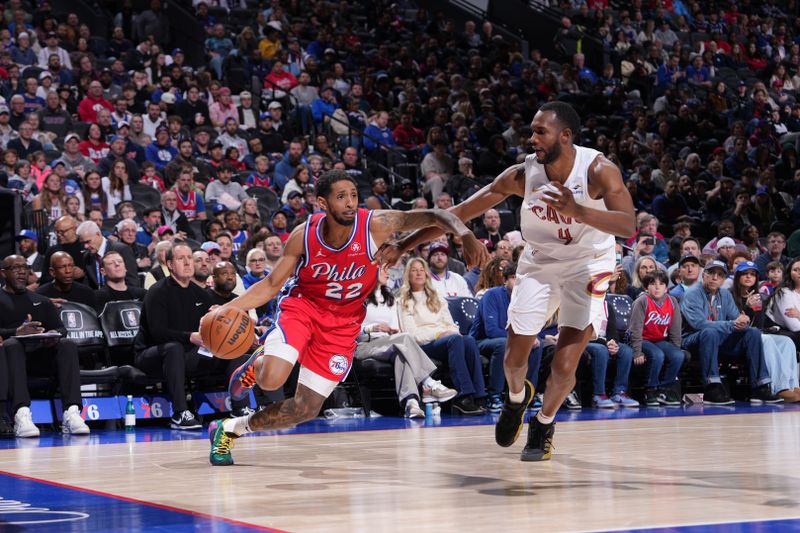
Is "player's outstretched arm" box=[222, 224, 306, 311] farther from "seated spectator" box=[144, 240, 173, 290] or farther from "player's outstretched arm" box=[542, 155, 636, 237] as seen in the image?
"seated spectator" box=[144, 240, 173, 290]

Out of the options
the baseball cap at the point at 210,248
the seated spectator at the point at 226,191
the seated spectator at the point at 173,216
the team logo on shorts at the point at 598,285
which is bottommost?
the team logo on shorts at the point at 598,285

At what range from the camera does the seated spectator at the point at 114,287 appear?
381 inches

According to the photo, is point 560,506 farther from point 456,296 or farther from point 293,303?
point 456,296

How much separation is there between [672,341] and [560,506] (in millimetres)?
6655

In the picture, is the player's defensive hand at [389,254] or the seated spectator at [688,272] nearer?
the player's defensive hand at [389,254]

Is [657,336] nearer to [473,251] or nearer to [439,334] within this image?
[439,334]

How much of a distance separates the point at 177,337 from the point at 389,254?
12.5ft

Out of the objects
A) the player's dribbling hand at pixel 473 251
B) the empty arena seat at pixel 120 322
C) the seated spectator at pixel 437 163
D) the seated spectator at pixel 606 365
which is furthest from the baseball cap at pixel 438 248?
the player's dribbling hand at pixel 473 251

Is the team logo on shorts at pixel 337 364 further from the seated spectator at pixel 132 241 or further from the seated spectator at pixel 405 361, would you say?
the seated spectator at pixel 132 241

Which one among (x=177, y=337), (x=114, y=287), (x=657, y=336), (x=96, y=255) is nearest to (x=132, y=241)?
(x=96, y=255)

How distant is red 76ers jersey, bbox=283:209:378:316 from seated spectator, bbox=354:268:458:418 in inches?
139

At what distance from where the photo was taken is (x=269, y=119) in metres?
15.1

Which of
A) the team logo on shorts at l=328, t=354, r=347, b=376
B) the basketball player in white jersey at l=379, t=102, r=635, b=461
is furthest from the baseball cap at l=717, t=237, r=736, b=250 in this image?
the team logo on shorts at l=328, t=354, r=347, b=376

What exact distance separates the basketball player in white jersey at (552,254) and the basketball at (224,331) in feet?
2.60
